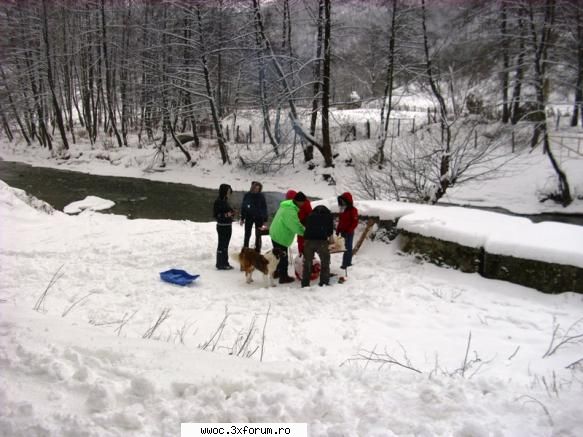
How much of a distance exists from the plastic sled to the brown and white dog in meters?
0.98

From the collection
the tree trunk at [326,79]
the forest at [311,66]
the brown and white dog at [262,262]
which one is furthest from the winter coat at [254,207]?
the tree trunk at [326,79]

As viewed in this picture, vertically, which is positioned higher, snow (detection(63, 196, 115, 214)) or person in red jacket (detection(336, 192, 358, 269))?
person in red jacket (detection(336, 192, 358, 269))

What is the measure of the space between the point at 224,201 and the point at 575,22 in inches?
674

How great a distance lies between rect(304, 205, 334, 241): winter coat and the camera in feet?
24.3

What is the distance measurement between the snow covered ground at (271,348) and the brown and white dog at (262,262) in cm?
30

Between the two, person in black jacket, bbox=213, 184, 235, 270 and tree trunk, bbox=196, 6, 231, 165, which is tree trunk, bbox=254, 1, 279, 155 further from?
person in black jacket, bbox=213, 184, 235, 270

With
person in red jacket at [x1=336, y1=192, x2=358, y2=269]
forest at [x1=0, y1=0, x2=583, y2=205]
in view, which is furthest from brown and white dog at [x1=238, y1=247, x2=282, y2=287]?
forest at [x1=0, y1=0, x2=583, y2=205]

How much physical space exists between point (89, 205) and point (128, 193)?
4240 millimetres

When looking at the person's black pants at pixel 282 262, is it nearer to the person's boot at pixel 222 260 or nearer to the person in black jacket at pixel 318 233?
the person in black jacket at pixel 318 233

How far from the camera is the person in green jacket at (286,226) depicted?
7.80m

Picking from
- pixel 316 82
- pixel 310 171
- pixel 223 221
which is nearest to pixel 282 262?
pixel 223 221

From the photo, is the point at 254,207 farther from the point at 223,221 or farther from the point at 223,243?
the point at 223,243

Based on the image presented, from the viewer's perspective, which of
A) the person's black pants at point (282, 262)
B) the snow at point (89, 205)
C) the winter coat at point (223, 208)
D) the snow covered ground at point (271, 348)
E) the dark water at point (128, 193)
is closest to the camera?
the snow covered ground at point (271, 348)

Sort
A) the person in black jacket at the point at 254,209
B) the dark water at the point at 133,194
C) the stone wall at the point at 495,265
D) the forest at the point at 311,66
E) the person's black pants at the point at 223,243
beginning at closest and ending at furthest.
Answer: the stone wall at the point at 495,265
the person's black pants at the point at 223,243
the person in black jacket at the point at 254,209
the forest at the point at 311,66
the dark water at the point at 133,194
